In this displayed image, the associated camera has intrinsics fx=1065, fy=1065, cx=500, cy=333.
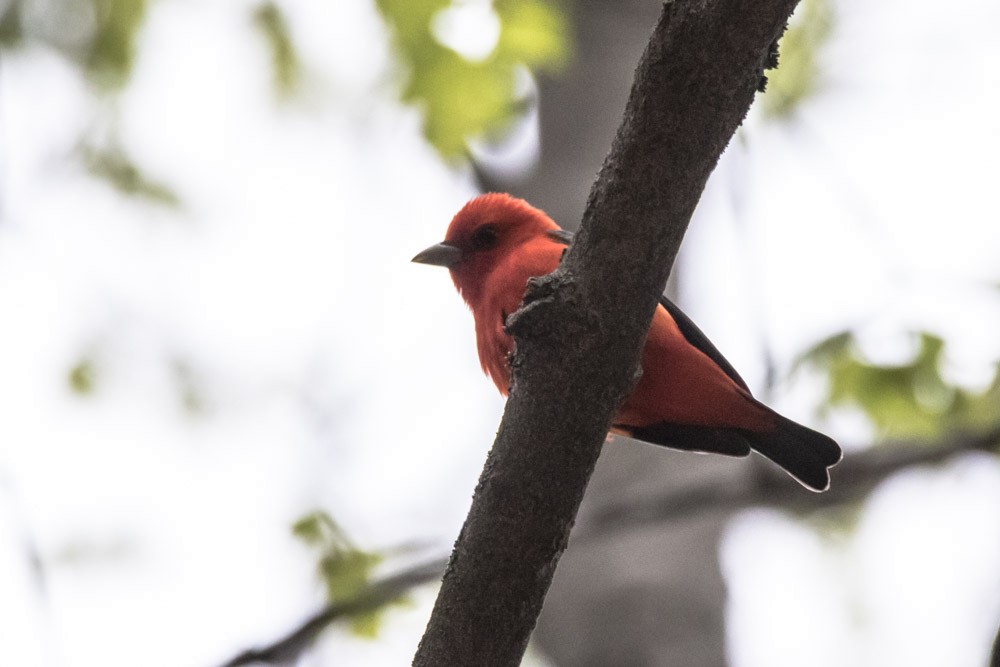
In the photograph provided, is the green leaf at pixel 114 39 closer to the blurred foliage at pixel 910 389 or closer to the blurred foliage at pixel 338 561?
the blurred foliage at pixel 338 561

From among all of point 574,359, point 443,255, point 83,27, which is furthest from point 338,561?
point 83,27

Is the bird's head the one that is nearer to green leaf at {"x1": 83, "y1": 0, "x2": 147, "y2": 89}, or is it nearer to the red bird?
the red bird

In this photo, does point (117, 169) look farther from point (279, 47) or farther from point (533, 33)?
point (533, 33)

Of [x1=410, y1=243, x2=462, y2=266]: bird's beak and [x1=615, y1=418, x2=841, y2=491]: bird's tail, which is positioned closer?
[x1=615, y1=418, x2=841, y2=491]: bird's tail

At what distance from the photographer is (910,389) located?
4930 millimetres

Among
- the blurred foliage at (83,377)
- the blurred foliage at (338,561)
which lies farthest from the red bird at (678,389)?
the blurred foliage at (83,377)

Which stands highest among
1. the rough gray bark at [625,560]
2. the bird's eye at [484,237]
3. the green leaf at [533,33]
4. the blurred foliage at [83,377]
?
the blurred foliage at [83,377]

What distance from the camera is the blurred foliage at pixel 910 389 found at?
4879 millimetres

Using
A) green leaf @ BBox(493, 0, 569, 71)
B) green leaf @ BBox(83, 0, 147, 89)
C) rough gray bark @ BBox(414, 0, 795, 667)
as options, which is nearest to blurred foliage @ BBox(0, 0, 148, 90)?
green leaf @ BBox(83, 0, 147, 89)

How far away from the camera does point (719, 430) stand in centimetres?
456

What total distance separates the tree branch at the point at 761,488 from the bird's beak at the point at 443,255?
159cm

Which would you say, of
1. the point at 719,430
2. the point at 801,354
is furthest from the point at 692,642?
the point at 801,354

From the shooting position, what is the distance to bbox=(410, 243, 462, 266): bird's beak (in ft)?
16.9

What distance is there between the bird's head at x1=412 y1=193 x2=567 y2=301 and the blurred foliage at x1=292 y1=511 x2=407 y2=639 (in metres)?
1.25
